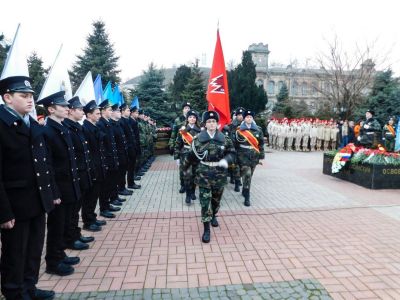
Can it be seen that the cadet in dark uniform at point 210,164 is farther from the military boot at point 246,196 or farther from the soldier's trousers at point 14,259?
the soldier's trousers at point 14,259

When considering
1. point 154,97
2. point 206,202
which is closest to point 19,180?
point 206,202

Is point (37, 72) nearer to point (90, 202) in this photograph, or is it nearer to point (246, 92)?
point (246, 92)

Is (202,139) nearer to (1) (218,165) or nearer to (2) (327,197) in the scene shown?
(1) (218,165)

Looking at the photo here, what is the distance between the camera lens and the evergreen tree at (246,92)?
2888 centimetres

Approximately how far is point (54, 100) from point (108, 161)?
93.2 inches

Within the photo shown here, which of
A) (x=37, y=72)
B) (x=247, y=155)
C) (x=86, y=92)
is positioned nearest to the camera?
(x=86, y=92)

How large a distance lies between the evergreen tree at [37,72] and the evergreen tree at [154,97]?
5807 mm

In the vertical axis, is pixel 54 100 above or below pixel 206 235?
above

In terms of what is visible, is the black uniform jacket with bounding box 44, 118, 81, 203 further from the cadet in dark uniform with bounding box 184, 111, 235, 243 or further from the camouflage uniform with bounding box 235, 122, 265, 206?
the camouflage uniform with bounding box 235, 122, 265, 206

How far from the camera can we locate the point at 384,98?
23.0 m

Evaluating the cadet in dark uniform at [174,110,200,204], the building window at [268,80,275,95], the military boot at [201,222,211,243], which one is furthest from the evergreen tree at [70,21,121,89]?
the building window at [268,80,275,95]

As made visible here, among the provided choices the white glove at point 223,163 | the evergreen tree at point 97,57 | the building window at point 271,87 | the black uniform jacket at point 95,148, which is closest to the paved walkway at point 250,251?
the black uniform jacket at point 95,148

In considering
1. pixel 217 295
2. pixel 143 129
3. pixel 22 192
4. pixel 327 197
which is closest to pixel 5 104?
pixel 22 192

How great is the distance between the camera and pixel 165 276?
13.4 ft
